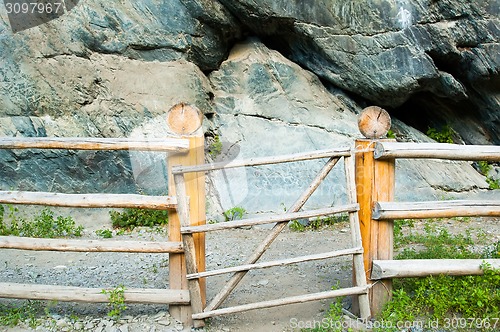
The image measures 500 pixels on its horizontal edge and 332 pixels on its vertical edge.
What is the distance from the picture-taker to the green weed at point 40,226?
25.7 feet

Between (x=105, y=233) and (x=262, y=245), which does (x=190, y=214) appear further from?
(x=105, y=233)

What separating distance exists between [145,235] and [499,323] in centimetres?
529

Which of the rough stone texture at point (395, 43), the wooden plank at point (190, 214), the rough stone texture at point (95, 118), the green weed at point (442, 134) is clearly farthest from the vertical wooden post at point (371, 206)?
the green weed at point (442, 134)

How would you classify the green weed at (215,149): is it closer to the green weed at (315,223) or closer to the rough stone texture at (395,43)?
the green weed at (315,223)

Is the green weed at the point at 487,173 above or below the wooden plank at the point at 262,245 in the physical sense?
above

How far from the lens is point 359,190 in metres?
4.50

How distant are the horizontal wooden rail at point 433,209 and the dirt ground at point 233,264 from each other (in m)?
1.05

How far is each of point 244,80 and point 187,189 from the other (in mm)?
5841

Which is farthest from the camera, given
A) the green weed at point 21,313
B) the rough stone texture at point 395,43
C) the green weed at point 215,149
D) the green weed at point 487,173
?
the green weed at point 487,173

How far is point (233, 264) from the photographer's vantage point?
658 cm

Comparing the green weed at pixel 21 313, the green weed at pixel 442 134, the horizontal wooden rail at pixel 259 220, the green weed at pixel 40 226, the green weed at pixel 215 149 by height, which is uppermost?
the green weed at pixel 442 134

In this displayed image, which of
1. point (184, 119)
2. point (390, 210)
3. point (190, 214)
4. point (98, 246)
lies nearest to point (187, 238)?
point (190, 214)

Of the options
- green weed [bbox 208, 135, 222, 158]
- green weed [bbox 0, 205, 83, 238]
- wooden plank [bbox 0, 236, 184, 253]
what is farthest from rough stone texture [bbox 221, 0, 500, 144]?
wooden plank [bbox 0, 236, 184, 253]

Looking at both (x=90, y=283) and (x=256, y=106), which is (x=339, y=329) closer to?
(x=90, y=283)
